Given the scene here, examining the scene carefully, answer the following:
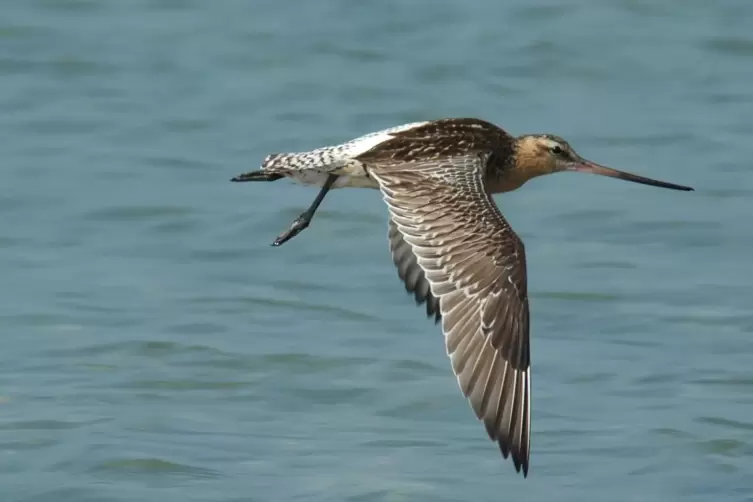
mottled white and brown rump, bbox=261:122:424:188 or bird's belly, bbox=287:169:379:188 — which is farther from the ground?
mottled white and brown rump, bbox=261:122:424:188

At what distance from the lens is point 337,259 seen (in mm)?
10523

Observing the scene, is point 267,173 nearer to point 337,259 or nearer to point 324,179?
point 324,179

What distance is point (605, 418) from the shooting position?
8.46 m

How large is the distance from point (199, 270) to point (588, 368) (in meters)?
2.49

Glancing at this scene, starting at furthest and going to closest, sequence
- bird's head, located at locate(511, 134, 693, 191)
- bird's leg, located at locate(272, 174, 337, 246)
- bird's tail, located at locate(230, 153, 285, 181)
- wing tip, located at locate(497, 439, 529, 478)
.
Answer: bird's head, located at locate(511, 134, 693, 191)
bird's leg, located at locate(272, 174, 337, 246)
bird's tail, located at locate(230, 153, 285, 181)
wing tip, located at locate(497, 439, 529, 478)

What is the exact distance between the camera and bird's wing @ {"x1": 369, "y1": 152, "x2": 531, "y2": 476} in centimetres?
705

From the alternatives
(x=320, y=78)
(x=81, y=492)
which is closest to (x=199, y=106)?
(x=320, y=78)

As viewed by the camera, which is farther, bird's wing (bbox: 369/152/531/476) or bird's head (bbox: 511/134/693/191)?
bird's head (bbox: 511/134/693/191)

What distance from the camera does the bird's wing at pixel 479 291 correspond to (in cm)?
705

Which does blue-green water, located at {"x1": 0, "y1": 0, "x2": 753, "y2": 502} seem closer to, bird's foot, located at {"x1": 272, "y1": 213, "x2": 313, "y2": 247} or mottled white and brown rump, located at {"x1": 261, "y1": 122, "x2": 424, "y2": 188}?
bird's foot, located at {"x1": 272, "y1": 213, "x2": 313, "y2": 247}

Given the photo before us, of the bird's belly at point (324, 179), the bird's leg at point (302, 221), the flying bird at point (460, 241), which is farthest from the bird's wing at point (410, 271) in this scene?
the bird's leg at point (302, 221)

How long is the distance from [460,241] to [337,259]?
3.23 m

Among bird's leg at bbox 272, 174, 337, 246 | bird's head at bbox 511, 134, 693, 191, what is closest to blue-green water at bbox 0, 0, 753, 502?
bird's leg at bbox 272, 174, 337, 246

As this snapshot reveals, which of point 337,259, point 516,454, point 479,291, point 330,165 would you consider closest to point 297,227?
point 330,165
